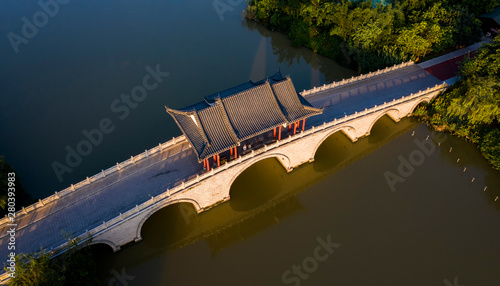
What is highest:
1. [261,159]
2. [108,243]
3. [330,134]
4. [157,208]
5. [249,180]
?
[330,134]

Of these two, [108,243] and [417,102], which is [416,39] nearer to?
[417,102]

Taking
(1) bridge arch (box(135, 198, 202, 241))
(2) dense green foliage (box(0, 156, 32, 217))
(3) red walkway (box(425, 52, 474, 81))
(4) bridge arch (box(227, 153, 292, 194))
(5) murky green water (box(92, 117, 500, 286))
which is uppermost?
(2) dense green foliage (box(0, 156, 32, 217))

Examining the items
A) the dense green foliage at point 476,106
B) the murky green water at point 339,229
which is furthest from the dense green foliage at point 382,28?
the murky green water at point 339,229

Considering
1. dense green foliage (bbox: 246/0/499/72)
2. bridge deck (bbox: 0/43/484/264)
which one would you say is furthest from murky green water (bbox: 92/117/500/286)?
dense green foliage (bbox: 246/0/499/72)

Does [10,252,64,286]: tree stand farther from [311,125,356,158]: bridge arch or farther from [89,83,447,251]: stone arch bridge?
[311,125,356,158]: bridge arch

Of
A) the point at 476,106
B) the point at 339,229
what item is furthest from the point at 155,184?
the point at 476,106

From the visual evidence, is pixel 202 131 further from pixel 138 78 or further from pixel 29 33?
pixel 29 33

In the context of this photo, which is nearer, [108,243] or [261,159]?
[108,243]
